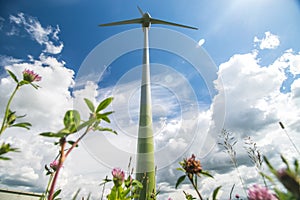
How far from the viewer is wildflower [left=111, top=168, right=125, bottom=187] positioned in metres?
1.38

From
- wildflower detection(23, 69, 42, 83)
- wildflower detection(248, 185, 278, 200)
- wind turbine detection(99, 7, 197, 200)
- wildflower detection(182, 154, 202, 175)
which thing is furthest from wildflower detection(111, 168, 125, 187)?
wind turbine detection(99, 7, 197, 200)

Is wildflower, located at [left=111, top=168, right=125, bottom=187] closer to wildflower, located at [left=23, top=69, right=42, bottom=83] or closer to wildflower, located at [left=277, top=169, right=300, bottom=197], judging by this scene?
wildflower, located at [left=23, top=69, right=42, bottom=83]

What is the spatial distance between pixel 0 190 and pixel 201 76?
7.52m

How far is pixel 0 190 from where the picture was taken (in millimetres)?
2445

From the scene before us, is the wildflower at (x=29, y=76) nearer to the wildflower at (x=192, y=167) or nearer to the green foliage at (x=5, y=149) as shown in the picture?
the green foliage at (x=5, y=149)

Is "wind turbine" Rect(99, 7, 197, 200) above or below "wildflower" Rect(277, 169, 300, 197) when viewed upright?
above

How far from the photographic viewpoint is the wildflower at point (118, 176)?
1381mm

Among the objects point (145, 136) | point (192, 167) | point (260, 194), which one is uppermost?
point (145, 136)

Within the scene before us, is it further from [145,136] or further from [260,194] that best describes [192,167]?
[145,136]

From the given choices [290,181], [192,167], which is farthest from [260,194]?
[192,167]

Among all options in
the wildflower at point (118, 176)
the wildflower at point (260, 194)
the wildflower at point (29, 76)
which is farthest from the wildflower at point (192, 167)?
the wildflower at point (29, 76)

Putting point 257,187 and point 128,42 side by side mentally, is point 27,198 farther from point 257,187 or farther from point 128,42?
point 128,42

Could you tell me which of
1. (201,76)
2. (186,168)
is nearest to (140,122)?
(201,76)

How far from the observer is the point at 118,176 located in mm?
1419
